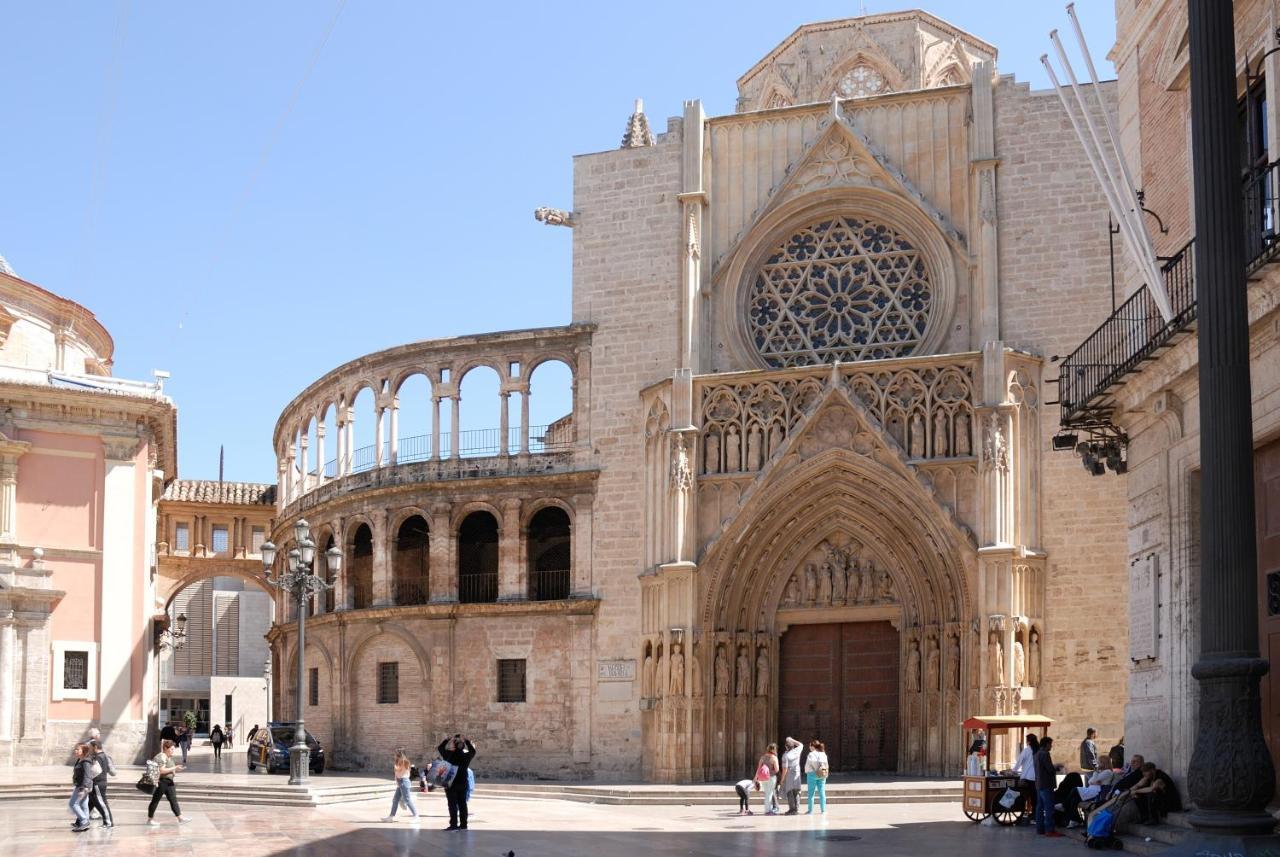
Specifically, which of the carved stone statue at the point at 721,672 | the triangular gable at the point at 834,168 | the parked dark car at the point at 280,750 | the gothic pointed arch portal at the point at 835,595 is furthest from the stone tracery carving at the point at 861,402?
the parked dark car at the point at 280,750

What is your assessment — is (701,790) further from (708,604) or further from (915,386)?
(915,386)

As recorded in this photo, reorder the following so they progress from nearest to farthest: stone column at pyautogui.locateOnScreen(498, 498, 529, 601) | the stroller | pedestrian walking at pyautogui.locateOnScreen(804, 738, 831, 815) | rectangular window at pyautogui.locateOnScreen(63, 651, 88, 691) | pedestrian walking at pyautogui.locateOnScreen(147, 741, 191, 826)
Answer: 1. the stroller
2. pedestrian walking at pyautogui.locateOnScreen(147, 741, 191, 826)
3. pedestrian walking at pyautogui.locateOnScreen(804, 738, 831, 815)
4. stone column at pyautogui.locateOnScreen(498, 498, 529, 601)
5. rectangular window at pyautogui.locateOnScreen(63, 651, 88, 691)

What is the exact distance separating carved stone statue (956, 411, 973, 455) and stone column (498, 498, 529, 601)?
10.1m

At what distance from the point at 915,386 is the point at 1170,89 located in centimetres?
1359

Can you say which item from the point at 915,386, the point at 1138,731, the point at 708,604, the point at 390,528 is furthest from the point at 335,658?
the point at 1138,731

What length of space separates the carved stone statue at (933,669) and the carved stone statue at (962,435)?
12.8 ft

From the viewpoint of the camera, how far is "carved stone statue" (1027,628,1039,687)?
99.0ft

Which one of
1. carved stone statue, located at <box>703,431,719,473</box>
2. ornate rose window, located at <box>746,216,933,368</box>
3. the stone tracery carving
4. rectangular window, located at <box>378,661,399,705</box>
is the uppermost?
ornate rose window, located at <box>746,216,933,368</box>

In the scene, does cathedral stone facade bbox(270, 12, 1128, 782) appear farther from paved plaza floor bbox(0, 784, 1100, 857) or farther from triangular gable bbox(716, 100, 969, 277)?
paved plaza floor bbox(0, 784, 1100, 857)

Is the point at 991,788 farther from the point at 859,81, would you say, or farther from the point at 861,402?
the point at 859,81

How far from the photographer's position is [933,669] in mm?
31250

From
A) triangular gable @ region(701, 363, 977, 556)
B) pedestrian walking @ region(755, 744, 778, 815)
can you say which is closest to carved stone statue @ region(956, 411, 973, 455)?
triangular gable @ region(701, 363, 977, 556)

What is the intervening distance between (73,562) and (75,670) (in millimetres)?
2464

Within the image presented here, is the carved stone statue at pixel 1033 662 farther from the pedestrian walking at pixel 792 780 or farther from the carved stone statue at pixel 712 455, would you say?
the carved stone statue at pixel 712 455
